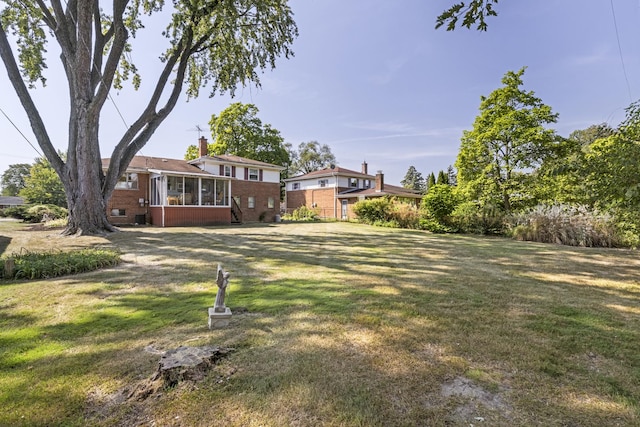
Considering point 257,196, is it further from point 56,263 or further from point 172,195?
point 56,263

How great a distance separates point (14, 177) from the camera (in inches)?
2416

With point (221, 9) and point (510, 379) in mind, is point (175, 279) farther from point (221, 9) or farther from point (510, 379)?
point (221, 9)

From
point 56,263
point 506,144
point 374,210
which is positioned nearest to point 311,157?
point 374,210

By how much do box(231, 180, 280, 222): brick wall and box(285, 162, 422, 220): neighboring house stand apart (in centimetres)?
695

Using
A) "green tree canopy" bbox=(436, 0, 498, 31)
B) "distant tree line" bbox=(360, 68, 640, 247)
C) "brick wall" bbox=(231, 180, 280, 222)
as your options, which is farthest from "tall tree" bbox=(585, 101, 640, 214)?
"brick wall" bbox=(231, 180, 280, 222)

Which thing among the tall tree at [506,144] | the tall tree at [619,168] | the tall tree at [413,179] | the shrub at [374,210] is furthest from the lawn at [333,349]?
the tall tree at [413,179]

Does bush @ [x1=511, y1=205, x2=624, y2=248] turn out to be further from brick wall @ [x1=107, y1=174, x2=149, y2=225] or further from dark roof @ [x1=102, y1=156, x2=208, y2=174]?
brick wall @ [x1=107, y1=174, x2=149, y2=225]

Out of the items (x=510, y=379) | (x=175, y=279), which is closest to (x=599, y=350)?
(x=510, y=379)

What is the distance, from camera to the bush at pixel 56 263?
19.2 feet

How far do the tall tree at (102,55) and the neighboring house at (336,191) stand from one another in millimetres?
18028

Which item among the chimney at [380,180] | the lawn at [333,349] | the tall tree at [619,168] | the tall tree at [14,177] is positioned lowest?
the lawn at [333,349]

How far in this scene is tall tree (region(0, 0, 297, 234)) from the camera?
11.9 meters

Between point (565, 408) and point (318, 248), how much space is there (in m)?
8.23

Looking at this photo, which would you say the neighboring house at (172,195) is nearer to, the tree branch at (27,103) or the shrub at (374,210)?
the tree branch at (27,103)
